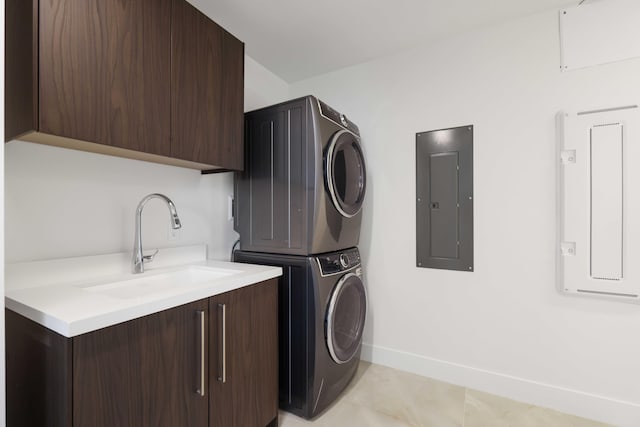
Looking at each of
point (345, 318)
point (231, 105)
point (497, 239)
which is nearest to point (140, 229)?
point (231, 105)

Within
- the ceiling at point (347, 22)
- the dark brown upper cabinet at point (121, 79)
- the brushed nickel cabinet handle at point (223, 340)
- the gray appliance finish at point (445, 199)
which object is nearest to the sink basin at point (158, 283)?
the brushed nickel cabinet handle at point (223, 340)

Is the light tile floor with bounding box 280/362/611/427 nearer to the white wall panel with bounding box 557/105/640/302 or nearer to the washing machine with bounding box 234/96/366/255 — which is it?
the white wall panel with bounding box 557/105/640/302

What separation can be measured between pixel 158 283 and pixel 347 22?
191 cm

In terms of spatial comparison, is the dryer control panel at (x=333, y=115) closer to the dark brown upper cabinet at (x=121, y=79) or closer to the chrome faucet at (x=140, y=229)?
the dark brown upper cabinet at (x=121, y=79)

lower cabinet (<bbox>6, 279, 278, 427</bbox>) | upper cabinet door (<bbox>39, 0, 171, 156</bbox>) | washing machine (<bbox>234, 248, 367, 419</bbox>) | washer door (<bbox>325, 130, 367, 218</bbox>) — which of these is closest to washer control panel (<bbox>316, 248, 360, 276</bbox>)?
washing machine (<bbox>234, 248, 367, 419</bbox>)

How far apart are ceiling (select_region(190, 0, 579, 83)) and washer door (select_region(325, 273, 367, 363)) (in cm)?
162

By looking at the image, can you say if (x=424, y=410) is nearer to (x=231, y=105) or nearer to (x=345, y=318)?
(x=345, y=318)

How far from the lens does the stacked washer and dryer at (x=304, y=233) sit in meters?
1.63

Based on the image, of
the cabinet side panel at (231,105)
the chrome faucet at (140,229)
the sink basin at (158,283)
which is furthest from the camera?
the cabinet side panel at (231,105)

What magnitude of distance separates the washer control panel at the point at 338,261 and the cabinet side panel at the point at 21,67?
4.34 ft

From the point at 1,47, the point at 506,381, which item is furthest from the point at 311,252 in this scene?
the point at 506,381

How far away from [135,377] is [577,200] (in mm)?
2286

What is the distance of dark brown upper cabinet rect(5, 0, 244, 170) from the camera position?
97cm

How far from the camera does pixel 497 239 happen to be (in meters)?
1.94
